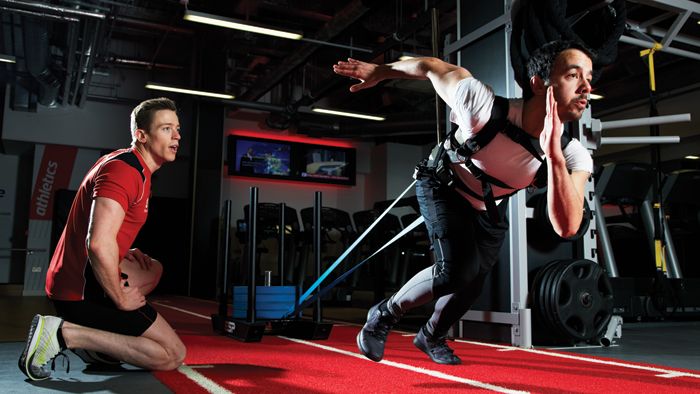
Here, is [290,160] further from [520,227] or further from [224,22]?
[520,227]

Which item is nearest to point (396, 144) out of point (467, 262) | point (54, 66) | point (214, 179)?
point (214, 179)

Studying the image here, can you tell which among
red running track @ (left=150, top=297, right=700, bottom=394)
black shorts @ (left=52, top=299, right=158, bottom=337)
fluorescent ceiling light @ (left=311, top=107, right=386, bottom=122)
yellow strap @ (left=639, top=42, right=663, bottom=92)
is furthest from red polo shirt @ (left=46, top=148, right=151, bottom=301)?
fluorescent ceiling light @ (left=311, top=107, right=386, bottom=122)

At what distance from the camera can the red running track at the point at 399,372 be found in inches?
91.4

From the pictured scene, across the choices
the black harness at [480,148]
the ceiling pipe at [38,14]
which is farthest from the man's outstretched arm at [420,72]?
the ceiling pipe at [38,14]

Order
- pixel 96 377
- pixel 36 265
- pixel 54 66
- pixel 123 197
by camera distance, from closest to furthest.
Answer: pixel 123 197, pixel 96 377, pixel 54 66, pixel 36 265

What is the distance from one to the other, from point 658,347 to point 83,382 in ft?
11.5

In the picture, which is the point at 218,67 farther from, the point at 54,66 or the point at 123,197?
the point at 123,197

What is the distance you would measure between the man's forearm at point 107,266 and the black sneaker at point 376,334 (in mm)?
1044

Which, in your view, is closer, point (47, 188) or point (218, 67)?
point (218, 67)

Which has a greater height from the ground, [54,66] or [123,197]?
[54,66]

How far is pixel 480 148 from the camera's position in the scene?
228 cm

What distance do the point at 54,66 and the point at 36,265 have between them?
3.81 meters

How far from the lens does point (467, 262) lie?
2.53 m

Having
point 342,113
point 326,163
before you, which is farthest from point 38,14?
point 326,163
